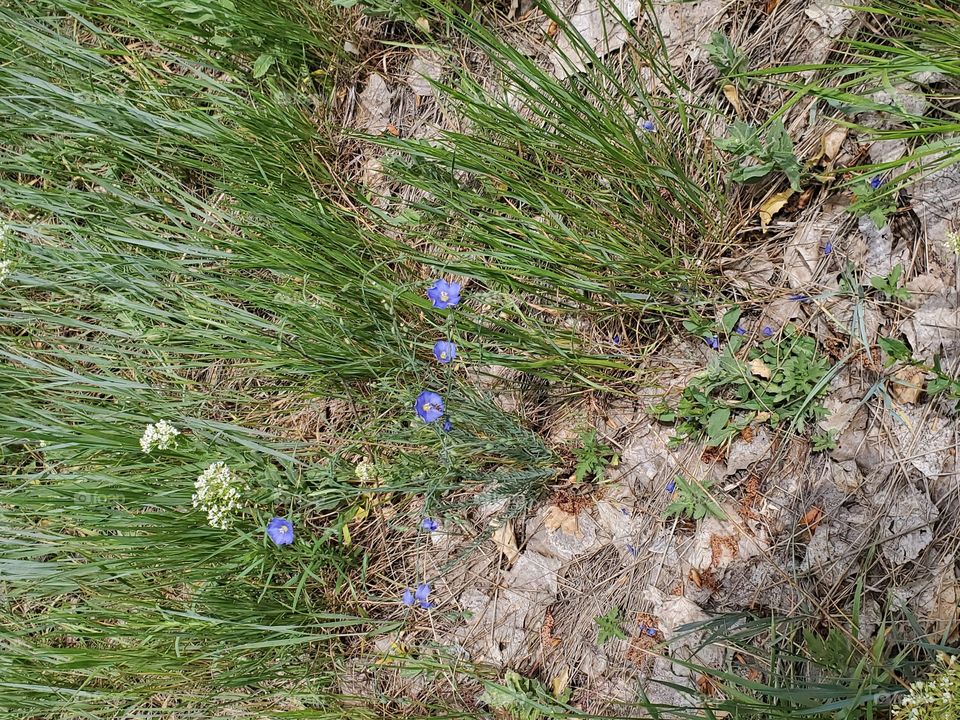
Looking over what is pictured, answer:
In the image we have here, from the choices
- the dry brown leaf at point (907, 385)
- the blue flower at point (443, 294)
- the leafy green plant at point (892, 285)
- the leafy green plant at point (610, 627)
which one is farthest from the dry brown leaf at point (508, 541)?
the leafy green plant at point (892, 285)

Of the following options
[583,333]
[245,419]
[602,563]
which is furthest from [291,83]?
[602,563]

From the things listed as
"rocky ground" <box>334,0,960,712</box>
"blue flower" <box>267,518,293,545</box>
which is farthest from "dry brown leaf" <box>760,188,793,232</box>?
"blue flower" <box>267,518,293,545</box>

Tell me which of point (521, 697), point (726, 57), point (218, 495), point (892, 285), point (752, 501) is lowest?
point (521, 697)

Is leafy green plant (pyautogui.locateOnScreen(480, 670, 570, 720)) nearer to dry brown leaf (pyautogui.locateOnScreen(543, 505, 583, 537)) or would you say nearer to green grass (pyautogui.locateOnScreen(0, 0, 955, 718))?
green grass (pyautogui.locateOnScreen(0, 0, 955, 718))

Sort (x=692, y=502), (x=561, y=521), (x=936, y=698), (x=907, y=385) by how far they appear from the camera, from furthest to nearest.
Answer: (x=561, y=521)
(x=692, y=502)
(x=907, y=385)
(x=936, y=698)

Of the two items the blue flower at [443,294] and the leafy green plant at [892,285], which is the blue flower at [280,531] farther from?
the leafy green plant at [892,285]

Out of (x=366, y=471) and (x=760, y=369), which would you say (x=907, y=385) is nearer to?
(x=760, y=369)

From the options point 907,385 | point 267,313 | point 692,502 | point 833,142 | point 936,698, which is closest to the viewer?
point 936,698

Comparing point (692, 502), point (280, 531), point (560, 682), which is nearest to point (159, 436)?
point (280, 531)
